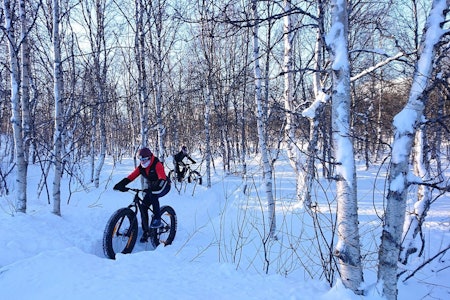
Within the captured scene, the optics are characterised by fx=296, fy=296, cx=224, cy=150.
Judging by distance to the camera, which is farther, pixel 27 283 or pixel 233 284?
pixel 233 284

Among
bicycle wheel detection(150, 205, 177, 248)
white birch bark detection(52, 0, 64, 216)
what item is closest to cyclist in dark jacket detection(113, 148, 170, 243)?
bicycle wheel detection(150, 205, 177, 248)

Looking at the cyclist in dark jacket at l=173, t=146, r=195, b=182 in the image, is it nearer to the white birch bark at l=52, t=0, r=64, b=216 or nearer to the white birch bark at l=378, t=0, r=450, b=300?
the white birch bark at l=52, t=0, r=64, b=216

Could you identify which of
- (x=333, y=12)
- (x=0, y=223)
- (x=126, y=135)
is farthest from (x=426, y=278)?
(x=126, y=135)

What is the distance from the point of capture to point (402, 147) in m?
2.62

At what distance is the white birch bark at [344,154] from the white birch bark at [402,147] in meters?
0.25

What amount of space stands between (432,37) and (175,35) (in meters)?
9.83

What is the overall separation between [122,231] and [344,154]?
400 centimetres

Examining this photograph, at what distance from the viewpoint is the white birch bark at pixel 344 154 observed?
2.79m

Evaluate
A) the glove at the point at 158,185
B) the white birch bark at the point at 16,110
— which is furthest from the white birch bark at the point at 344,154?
the white birch bark at the point at 16,110

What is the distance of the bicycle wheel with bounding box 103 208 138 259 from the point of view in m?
4.91

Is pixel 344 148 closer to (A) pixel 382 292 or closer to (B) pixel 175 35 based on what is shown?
(A) pixel 382 292

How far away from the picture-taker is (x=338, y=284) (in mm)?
2836

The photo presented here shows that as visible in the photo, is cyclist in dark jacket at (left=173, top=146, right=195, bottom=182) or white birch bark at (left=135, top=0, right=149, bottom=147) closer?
white birch bark at (left=135, top=0, right=149, bottom=147)

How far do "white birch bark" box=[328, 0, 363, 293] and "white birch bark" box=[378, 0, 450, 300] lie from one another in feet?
0.82
